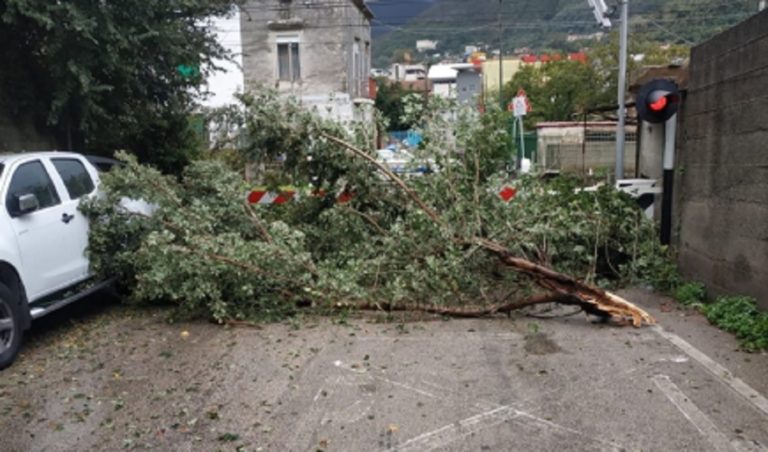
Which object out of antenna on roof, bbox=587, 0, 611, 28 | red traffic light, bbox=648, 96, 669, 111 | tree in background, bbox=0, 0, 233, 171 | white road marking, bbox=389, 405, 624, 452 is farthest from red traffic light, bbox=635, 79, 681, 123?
tree in background, bbox=0, 0, 233, 171

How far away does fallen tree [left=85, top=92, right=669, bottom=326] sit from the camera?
23.7 feet

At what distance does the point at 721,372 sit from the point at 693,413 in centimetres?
101

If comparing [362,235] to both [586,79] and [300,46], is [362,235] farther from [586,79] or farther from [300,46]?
[586,79]

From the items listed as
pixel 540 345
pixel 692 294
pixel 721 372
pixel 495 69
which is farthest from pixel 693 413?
pixel 495 69

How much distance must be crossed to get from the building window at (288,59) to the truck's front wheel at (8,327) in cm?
2788

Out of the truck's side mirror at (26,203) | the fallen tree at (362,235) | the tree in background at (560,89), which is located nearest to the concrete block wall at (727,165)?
the fallen tree at (362,235)

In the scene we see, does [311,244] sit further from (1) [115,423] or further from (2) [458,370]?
(1) [115,423]

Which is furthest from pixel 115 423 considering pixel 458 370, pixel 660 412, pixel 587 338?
pixel 587 338

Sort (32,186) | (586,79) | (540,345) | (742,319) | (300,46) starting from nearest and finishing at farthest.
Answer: (540,345) → (742,319) → (32,186) → (300,46) → (586,79)

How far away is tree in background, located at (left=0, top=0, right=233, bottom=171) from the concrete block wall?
7.79 metres

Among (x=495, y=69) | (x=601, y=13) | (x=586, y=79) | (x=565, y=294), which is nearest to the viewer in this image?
(x=565, y=294)

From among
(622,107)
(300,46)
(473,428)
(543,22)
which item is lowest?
(473,428)

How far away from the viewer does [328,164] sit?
8.91 meters

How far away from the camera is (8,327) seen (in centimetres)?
589
